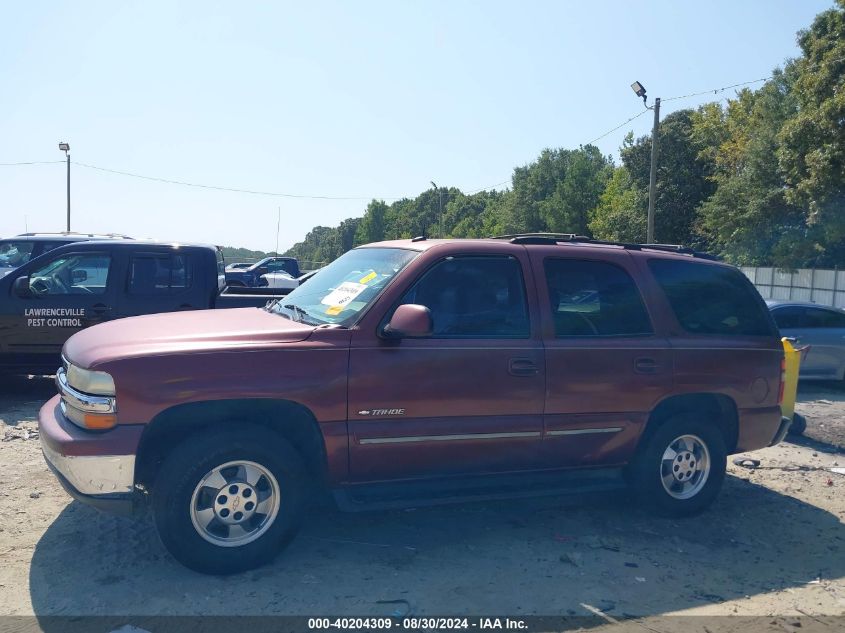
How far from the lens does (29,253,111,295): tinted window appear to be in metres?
8.50

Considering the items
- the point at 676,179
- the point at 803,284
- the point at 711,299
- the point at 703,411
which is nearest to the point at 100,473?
the point at 703,411

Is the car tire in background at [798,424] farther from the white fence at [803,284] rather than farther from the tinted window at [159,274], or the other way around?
the white fence at [803,284]

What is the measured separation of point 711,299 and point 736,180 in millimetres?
28886

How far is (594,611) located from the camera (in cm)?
409

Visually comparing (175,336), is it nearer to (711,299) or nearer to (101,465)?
(101,465)

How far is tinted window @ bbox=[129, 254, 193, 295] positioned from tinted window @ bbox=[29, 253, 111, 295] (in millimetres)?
312

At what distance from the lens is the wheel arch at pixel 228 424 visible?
416 cm

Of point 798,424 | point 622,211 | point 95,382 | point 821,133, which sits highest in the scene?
point 821,133

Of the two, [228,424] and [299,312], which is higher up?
[299,312]

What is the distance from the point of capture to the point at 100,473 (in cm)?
400

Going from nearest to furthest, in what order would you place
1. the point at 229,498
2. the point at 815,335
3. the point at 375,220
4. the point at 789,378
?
the point at 229,498 → the point at 789,378 → the point at 815,335 → the point at 375,220

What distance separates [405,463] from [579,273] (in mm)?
1841

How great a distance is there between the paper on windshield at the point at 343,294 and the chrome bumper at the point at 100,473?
1.58m

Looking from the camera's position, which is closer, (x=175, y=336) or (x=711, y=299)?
(x=175, y=336)
